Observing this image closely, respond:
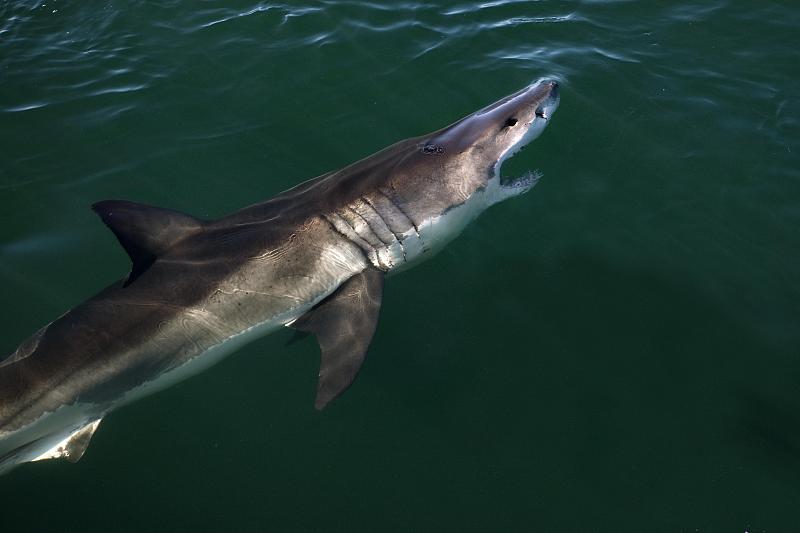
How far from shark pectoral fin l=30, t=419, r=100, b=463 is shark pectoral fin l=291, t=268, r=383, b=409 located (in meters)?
1.74

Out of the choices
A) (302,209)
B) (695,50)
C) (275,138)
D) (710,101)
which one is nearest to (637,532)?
(302,209)

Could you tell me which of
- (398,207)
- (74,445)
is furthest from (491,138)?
(74,445)

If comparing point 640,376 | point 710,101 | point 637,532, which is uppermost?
point 710,101

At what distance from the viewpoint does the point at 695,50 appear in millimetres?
7766

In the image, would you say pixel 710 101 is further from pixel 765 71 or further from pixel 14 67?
pixel 14 67

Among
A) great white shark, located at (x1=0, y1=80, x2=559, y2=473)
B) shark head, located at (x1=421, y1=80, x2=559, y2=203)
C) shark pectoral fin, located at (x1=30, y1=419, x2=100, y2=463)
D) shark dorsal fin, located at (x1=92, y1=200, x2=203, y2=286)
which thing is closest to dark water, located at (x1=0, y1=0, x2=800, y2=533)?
shark pectoral fin, located at (x1=30, y1=419, x2=100, y2=463)

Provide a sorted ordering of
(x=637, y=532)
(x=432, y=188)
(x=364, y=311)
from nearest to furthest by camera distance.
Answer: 1. (x=637, y=532)
2. (x=364, y=311)
3. (x=432, y=188)

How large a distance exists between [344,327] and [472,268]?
166cm

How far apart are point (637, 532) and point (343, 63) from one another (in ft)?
21.1

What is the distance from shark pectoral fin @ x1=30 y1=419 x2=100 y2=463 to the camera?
4730 millimetres

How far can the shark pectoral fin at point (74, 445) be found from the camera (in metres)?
4.73

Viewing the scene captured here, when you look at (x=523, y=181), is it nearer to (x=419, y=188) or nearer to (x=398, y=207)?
(x=419, y=188)

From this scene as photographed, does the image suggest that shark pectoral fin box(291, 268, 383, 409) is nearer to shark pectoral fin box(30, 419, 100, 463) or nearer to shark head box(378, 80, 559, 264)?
shark head box(378, 80, 559, 264)

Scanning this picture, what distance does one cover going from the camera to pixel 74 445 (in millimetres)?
4758
